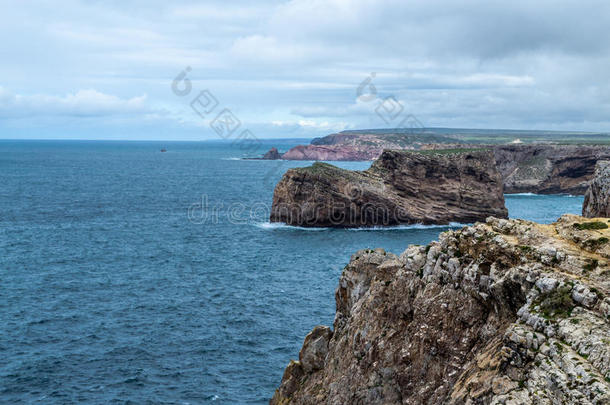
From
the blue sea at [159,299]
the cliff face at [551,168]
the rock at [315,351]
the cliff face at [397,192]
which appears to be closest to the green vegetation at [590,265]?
the rock at [315,351]

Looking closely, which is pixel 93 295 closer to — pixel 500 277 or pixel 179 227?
pixel 179 227

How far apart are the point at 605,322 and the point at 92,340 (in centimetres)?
4455

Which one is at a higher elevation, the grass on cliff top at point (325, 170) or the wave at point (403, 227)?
the grass on cliff top at point (325, 170)

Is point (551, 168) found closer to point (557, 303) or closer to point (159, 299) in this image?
point (159, 299)

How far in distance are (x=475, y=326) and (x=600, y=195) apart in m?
26.9

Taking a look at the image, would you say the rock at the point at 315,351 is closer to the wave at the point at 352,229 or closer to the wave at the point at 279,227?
the wave at the point at 352,229

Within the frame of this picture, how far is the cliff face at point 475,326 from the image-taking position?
16.6 meters

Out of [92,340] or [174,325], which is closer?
[92,340]

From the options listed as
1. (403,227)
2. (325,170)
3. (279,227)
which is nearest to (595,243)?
(279,227)

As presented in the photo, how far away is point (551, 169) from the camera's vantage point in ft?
596

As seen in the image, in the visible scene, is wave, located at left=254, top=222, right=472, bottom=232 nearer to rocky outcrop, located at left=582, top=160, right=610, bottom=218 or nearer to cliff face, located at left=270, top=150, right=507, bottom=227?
cliff face, located at left=270, top=150, right=507, bottom=227

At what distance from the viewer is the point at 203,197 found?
153125 mm

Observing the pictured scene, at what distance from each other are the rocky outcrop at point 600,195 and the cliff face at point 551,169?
142419mm

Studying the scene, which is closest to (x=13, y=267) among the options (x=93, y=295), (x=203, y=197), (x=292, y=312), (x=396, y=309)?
(x=93, y=295)
